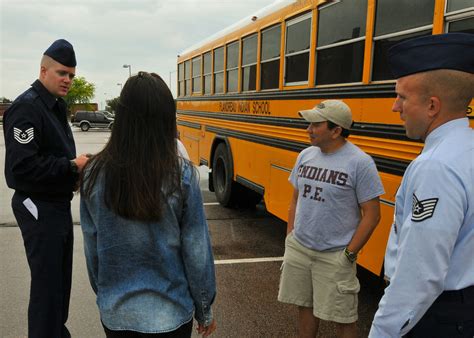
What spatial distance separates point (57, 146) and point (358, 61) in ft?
7.65

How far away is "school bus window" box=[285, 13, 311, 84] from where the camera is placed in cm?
431

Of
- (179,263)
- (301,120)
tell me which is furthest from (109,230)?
(301,120)

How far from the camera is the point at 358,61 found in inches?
137

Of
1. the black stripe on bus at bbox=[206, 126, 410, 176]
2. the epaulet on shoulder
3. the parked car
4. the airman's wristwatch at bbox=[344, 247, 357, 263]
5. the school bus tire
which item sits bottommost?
the parked car

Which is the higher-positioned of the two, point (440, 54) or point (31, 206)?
point (440, 54)

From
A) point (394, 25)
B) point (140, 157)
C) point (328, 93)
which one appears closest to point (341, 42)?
point (328, 93)

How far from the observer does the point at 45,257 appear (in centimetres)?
251

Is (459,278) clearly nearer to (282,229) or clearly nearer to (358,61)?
(358,61)

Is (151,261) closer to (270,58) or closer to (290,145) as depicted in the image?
(290,145)

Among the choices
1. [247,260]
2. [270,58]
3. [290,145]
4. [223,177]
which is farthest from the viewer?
[223,177]

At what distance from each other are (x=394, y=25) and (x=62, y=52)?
223 centimetres

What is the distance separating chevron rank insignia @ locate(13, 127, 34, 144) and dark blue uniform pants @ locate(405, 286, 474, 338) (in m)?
2.08

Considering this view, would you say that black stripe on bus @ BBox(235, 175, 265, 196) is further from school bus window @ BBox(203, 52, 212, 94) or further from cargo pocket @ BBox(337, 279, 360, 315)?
cargo pocket @ BBox(337, 279, 360, 315)

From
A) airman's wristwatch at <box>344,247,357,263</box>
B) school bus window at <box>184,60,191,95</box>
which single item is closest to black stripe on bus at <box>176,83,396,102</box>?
airman's wristwatch at <box>344,247,357,263</box>
